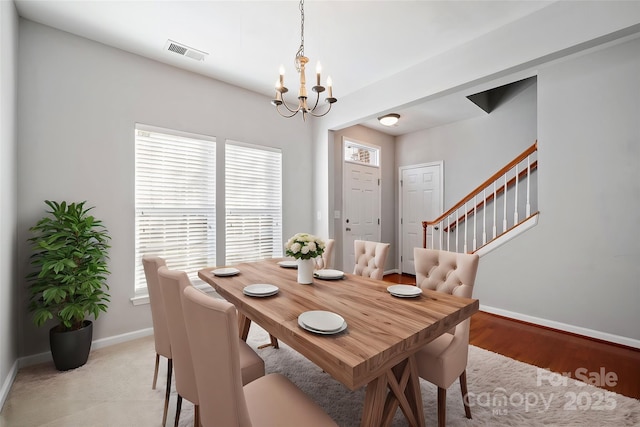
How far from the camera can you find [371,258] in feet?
8.34

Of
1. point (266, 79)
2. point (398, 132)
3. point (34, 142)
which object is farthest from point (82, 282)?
point (398, 132)

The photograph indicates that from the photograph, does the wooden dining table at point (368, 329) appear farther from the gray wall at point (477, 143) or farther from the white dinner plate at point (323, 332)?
the gray wall at point (477, 143)

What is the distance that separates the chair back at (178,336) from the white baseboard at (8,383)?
1511mm

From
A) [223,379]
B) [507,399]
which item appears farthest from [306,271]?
[507,399]

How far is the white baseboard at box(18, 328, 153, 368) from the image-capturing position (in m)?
2.27

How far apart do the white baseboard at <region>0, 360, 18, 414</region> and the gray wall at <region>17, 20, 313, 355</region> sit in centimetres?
17

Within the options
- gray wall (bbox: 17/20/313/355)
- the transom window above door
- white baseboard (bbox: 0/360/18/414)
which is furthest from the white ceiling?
white baseboard (bbox: 0/360/18/414)

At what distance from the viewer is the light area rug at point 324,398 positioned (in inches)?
66.0

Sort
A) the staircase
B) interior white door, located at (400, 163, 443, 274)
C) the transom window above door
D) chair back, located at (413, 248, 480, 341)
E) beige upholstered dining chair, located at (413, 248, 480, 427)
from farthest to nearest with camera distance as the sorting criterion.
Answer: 1. interior white door, located at (400, 163, 443, 274)
2. the transom window above door
3. the staircase
4. chair back, located at (413, 248, 480, 341)
5. beige upholstered dining chair, located at (413, 248, 480, 427)

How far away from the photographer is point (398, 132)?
5.57 metres

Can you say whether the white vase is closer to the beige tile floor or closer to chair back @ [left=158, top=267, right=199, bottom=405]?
chair back @ [left=158, top=267, right=199, bottom=405]

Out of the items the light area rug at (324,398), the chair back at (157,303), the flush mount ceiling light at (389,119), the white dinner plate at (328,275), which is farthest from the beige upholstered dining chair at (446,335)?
the flush mount ceiling light at (389,119)

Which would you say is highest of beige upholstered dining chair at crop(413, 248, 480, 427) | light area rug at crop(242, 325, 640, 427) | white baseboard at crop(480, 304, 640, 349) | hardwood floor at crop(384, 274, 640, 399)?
beige upholstered dining chair at crop(413, 248, 480, 427)

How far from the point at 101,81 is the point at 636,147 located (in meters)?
5.08
